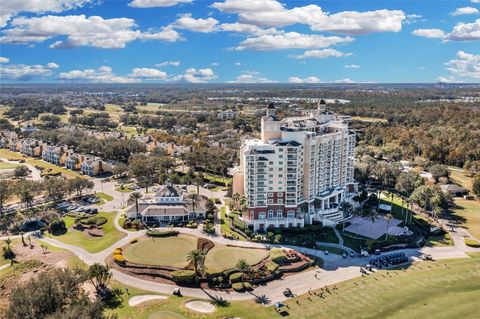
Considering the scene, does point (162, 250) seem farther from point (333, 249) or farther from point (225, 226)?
point (333, 249)

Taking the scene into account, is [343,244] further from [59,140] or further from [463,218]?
[59,140]

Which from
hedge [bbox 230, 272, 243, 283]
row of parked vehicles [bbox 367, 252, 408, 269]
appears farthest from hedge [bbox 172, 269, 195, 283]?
row of parked vehicles [bbox 367, 252, 408, 269]

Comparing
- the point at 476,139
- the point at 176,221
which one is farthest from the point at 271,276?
the point at 476,139

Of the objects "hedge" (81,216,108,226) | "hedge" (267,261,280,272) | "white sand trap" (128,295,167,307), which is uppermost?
"hedge" (81,216,108,226)

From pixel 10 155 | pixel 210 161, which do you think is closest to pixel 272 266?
pixel 210 161

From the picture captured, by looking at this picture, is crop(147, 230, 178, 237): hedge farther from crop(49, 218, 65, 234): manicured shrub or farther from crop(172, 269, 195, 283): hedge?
crop(49, 218, 65, 234): manicured shrub

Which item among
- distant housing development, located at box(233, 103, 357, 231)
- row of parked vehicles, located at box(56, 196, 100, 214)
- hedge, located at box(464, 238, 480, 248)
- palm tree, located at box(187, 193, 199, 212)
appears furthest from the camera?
row of parked vehicles, located at box(56, 196, 100, 214)
